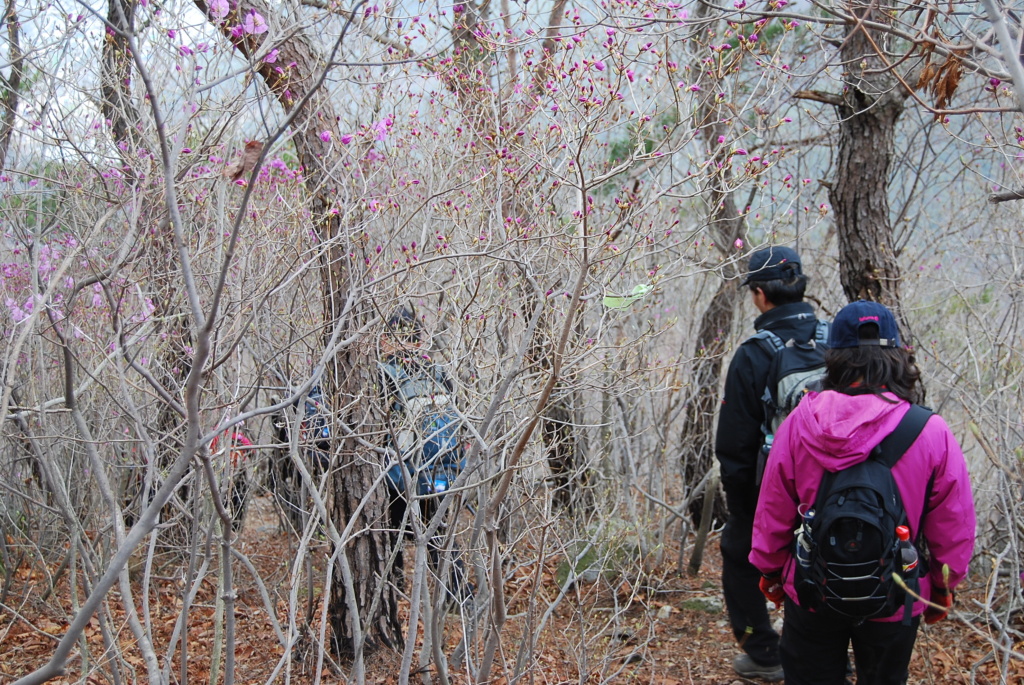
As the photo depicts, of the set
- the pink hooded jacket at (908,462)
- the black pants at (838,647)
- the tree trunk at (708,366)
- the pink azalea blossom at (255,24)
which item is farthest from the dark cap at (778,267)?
the pink azalea blossom at (255,24)

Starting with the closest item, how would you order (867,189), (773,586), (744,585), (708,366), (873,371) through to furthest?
1. (873,371)
2. (773,586)
3. (744,585)
4. (867,189)
5. (708,366)

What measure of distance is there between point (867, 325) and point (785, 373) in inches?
31.7

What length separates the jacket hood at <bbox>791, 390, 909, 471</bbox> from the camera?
2.45m

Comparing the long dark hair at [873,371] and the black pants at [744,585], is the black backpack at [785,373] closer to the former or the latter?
the black pants at [744,585]

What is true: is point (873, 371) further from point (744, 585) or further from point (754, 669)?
point (754, 669)

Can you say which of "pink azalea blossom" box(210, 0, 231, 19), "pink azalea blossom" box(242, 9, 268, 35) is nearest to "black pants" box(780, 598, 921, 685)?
"pink azalea blossom" box(242, 9, 268, 35)

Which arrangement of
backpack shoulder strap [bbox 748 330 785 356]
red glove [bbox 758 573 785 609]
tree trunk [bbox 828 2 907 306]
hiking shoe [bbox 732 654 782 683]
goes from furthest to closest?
tree trunk [bbox 828 2 907 306], hiking shoe [bbox 732 654 782 683], backpack shoulder strap [bbox 748 330 785 356], red glove [bbox 758 573 785 609]

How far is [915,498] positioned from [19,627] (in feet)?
15.3

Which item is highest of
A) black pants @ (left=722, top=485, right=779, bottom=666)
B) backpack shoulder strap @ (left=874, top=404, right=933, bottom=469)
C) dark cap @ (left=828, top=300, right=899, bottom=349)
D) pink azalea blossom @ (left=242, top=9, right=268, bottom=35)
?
pink azalea blossom @ (left=242, top=9, right=268, bottom=35)

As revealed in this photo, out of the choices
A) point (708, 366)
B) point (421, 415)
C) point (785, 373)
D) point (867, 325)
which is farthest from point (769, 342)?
point (708, 366)

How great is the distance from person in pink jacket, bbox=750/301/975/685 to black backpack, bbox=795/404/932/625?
34mm

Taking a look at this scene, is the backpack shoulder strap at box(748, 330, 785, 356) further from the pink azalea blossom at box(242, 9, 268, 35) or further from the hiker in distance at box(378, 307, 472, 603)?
the pink azalea blossom at box(242, 9, 268, 35)

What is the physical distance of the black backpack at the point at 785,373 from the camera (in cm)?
337

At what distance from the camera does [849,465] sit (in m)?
2.47
